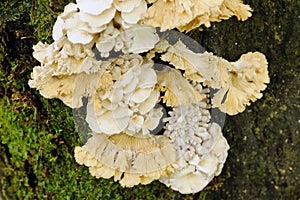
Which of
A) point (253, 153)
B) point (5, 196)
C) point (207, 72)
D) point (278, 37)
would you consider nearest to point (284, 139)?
point (253, 153)

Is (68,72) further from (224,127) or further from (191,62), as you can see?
(224,127)

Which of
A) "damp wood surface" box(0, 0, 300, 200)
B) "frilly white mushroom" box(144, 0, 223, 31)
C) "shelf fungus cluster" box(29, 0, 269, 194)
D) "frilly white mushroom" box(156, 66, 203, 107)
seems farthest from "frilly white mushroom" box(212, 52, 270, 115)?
"frilly white mushroom" box(144, 0, 223, 31)

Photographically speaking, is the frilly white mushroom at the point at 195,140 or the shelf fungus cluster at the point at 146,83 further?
the frilly white mushroom at the point at 195,140

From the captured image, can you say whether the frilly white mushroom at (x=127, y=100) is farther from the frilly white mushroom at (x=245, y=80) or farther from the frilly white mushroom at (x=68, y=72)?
the frilly white mushroom at (x=245, y=80)

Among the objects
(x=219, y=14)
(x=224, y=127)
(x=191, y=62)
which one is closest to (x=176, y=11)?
(x=219, y=14)

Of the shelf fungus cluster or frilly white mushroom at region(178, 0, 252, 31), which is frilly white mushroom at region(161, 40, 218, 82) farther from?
frilly white mushroom at region(178, 0, 252, 31)

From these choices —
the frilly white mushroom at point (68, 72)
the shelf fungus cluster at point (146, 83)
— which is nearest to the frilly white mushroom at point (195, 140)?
the shelf fungus cluster at point (146, 83)
